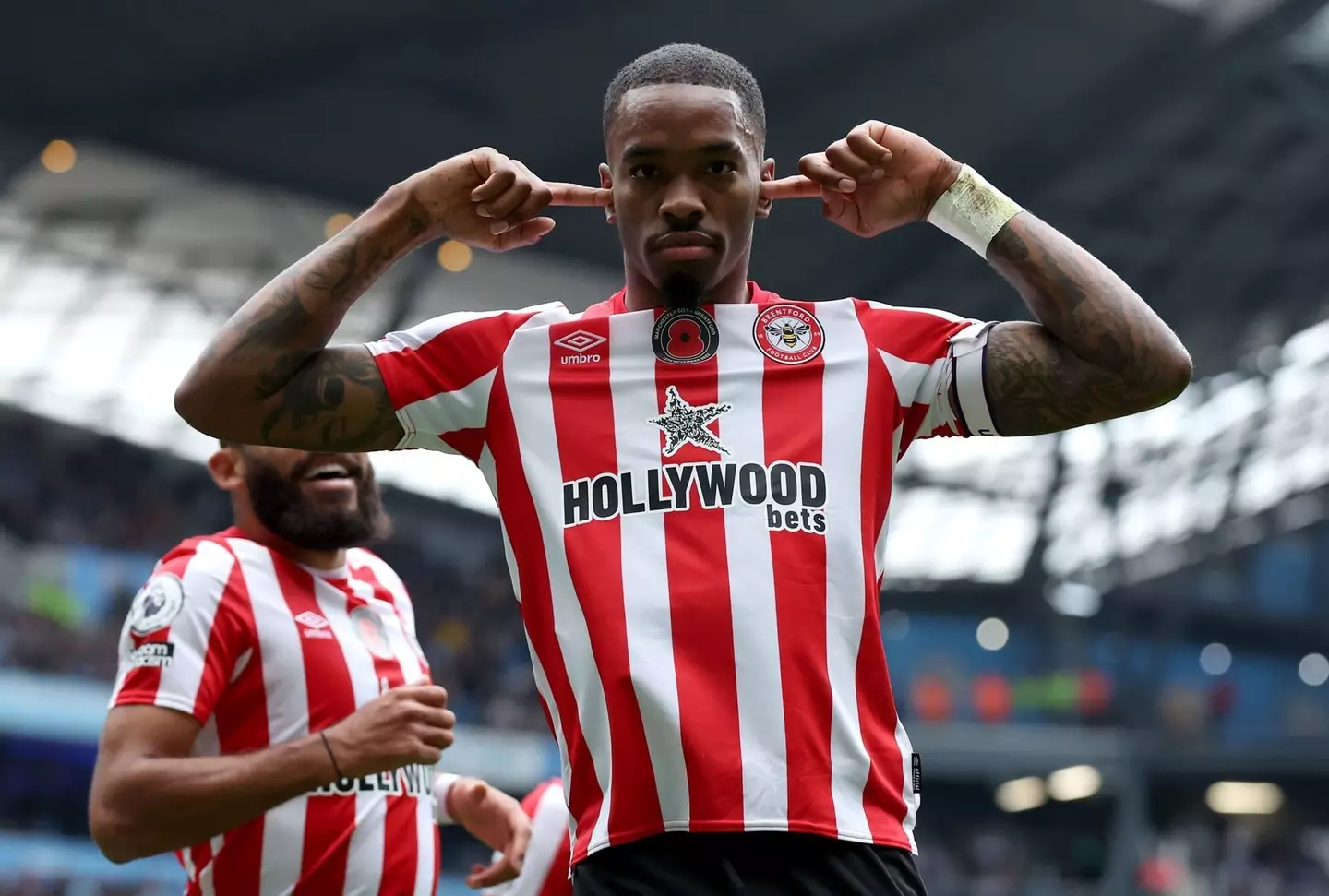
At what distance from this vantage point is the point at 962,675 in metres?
33.4

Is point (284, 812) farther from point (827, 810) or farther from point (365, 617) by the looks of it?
point (827, 810)

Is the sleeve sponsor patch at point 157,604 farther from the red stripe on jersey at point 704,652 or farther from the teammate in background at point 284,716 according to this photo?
the red stripe on jersey at point 704,652

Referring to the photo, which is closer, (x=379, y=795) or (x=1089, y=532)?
(x=379, y=795)

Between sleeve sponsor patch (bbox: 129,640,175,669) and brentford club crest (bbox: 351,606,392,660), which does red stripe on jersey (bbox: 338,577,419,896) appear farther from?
sleeve sponsor patch (bbox: 129,640,175,669)

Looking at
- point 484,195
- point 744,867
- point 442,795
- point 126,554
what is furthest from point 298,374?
point 126,554

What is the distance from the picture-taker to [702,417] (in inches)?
84.7

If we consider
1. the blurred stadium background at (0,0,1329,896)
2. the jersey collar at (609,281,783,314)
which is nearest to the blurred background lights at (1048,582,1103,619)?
the blurred stadium background at (0,0,1329,896)

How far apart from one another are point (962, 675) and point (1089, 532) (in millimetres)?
4717

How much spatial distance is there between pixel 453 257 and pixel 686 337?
19.8 metres

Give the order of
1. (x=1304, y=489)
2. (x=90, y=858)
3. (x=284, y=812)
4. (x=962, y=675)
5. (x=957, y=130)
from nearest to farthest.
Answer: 1. (x=284, y=812)
2. (x=90, y=858)
3. (x=957, y=130)
4. (x=962, y=675)
5. (x=1304, y=489)

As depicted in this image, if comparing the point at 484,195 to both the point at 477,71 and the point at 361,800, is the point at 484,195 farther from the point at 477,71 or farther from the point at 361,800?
the point at 477,71

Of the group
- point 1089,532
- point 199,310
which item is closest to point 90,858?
point 199,310

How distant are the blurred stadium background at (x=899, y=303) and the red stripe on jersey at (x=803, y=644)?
15365mm

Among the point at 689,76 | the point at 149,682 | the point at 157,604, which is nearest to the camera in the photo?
the point at 689,76
